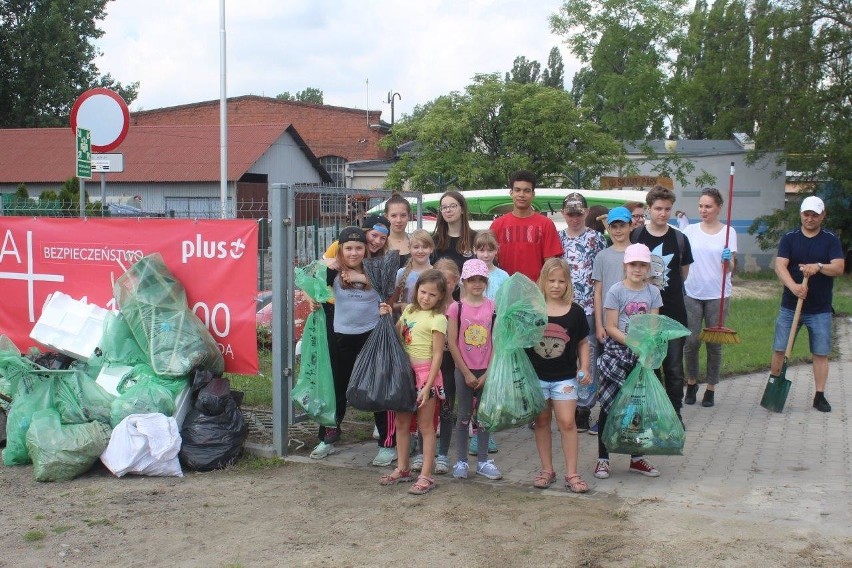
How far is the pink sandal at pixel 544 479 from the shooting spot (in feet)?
17.6

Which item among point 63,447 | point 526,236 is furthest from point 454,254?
point 63,447

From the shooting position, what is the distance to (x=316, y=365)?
19.7 ft

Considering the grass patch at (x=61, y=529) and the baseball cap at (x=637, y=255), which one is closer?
the grass patch at (x=61, y=529)

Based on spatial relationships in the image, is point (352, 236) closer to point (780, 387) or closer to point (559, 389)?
point (559, 389)

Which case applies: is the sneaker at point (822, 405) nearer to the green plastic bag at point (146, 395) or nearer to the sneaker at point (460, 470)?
the sneaker at point (460, 470)

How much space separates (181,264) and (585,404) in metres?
3.30

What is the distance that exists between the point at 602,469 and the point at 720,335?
2.38 metres

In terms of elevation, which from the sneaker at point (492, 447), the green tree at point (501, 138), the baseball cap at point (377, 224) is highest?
the green tree at point (501, 138)

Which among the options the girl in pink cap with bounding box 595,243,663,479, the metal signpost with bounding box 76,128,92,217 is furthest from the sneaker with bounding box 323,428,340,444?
the metal signpost with bounding box 76,128,92,217

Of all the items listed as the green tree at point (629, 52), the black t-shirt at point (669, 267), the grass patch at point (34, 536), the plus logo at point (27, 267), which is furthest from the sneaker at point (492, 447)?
the green tree at point (629, 52)

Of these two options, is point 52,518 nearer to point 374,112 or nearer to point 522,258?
point 522,258

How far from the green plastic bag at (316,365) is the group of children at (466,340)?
120 millimetres

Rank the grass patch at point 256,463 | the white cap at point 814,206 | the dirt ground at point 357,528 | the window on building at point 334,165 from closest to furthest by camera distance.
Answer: the dirt ground at point 357,528
the grass patch at point 256,463
the white cap at point 814,206
the window on building at point 334,165

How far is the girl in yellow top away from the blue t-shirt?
143 inches
